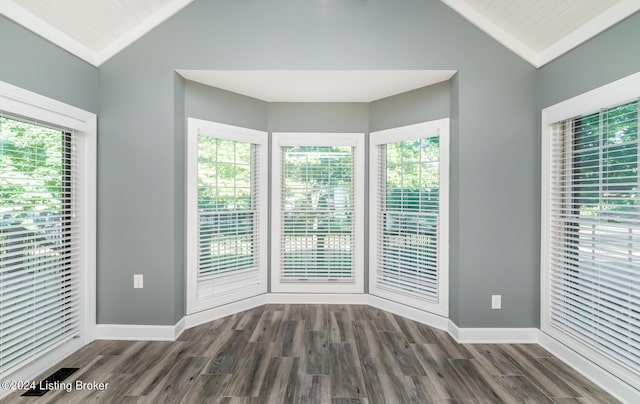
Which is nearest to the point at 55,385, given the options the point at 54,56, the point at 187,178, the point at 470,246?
the point at 187,178

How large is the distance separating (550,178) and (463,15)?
1660 mm

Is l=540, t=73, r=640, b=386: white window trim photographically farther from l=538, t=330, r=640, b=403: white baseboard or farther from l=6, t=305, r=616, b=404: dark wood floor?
l=6, t=305, r=616, b=404: dark wood floor

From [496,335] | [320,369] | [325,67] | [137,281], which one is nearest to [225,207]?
[137,281]

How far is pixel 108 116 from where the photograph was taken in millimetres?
2639

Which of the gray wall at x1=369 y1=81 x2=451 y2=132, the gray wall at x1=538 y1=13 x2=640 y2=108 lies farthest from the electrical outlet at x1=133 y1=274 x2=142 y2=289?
the gray wall at x1=538 y1=13 x2=640 y2=108

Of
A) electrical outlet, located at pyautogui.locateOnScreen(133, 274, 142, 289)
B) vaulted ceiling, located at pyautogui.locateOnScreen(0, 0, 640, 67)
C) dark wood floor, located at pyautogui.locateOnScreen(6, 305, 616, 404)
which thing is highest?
vaulted ceiling, located at pyautogui.locateOnScreen(0, 0, 640, 67)

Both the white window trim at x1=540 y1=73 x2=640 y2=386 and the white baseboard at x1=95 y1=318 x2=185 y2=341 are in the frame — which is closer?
the white window trim at x1=540 y1=73 x2=640 y2=386

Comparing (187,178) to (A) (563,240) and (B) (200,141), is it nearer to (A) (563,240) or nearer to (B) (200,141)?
(B) (200,141)

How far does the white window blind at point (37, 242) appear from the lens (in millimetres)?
1943

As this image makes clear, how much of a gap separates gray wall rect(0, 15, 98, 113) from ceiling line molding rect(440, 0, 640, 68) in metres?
3.29

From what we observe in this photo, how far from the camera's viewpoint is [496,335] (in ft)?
8.61

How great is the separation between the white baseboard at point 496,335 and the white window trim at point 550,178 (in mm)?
131

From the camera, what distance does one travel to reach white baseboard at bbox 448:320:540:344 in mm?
2609

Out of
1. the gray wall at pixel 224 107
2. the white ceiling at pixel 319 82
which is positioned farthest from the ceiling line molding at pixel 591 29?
the gray wall at pixel 224 107
